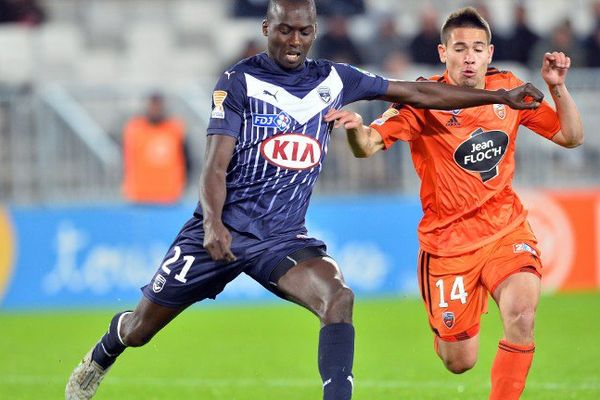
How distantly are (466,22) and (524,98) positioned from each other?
687 mm

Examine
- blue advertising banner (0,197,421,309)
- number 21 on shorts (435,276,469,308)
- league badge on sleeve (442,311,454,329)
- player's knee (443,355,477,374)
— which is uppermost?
number 21 on shorts (435,276,469,308)

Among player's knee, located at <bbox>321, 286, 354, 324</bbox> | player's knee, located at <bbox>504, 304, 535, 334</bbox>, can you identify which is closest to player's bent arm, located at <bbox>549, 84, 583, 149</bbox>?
player's knee, located at <bbox>504, 304, 535, 334</bbox>

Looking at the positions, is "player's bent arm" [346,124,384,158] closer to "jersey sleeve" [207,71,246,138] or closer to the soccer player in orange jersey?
the soccer player in orange jersey

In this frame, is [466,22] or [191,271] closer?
[191,271]

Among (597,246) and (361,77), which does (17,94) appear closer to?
(597,246)

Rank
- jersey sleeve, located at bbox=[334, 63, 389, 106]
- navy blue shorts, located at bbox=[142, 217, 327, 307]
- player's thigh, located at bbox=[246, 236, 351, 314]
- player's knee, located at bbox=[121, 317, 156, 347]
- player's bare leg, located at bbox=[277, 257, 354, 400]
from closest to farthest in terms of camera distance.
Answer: player's bare leg, located at bbox=[277, 257, 354, 400], player's thigh, located at bbox=[246, 236, 351, 314], navy blue shorts, located at bbox=[142, 217, 327, 307], jersey sleeve, located at bbox=[334, 63, 389, 106], player's knee, located at bbox=[121, 317, 156, 347]

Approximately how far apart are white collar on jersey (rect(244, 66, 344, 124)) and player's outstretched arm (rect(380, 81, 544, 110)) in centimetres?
44

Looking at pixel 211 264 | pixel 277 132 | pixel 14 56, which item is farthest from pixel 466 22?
pixel 14 56

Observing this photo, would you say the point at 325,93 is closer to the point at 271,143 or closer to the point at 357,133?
the point at 357,133

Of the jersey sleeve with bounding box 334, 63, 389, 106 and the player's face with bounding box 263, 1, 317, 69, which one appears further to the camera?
the jersey sleeve with bounding box 334, 63, 389, 106

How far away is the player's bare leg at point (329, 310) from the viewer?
6539 mm

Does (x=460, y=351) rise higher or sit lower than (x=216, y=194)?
lower

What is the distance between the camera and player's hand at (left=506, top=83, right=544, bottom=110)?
289 inches

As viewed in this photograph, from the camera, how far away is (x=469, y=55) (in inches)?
303
